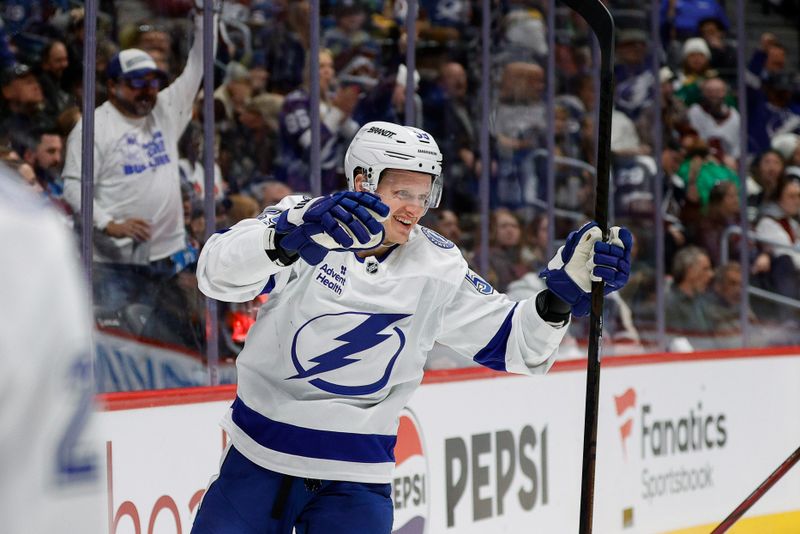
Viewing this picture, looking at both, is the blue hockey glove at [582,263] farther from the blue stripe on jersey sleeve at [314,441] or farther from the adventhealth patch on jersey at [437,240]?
the blue stripe on jersey sleeve at [314,441]

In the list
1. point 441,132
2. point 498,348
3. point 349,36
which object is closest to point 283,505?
point 498,348

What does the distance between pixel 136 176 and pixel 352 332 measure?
110cm

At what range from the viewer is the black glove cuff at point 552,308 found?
8.69ft

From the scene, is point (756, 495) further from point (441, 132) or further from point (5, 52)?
point (5, 52)

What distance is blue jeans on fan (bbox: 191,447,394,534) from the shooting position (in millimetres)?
2461

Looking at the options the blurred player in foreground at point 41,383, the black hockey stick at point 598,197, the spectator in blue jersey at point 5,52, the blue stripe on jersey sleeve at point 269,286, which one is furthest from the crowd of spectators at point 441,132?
the blurred player in foreground at point 41,383

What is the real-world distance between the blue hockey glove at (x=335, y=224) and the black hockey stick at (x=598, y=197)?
23.5 inches

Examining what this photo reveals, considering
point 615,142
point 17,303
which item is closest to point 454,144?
point 615,142

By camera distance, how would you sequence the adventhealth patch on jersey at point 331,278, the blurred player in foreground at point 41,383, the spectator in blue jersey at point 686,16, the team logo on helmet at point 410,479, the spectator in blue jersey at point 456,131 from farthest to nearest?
the spectator in blue jersey at point 686,16 < the spectator in blue jersey at point 456,131 < the team logo on helmet at point 410,479 < the adventhealth patch on jersey at point 331,278 < the blurred player in foreground at point 41,383

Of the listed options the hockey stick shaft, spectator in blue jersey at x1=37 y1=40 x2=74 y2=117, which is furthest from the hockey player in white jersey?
the hockey stick shaft

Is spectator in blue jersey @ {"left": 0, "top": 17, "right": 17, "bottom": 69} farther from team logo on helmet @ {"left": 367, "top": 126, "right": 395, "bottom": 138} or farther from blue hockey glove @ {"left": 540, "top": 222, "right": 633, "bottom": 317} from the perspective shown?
blue hockey glove @ {"left": 540, "top": 222, "right": 633, "bottom": 317}

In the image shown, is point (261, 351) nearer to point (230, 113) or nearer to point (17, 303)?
point (230, 113)

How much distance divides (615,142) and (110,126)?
261 centimetres

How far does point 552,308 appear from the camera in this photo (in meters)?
2.65
